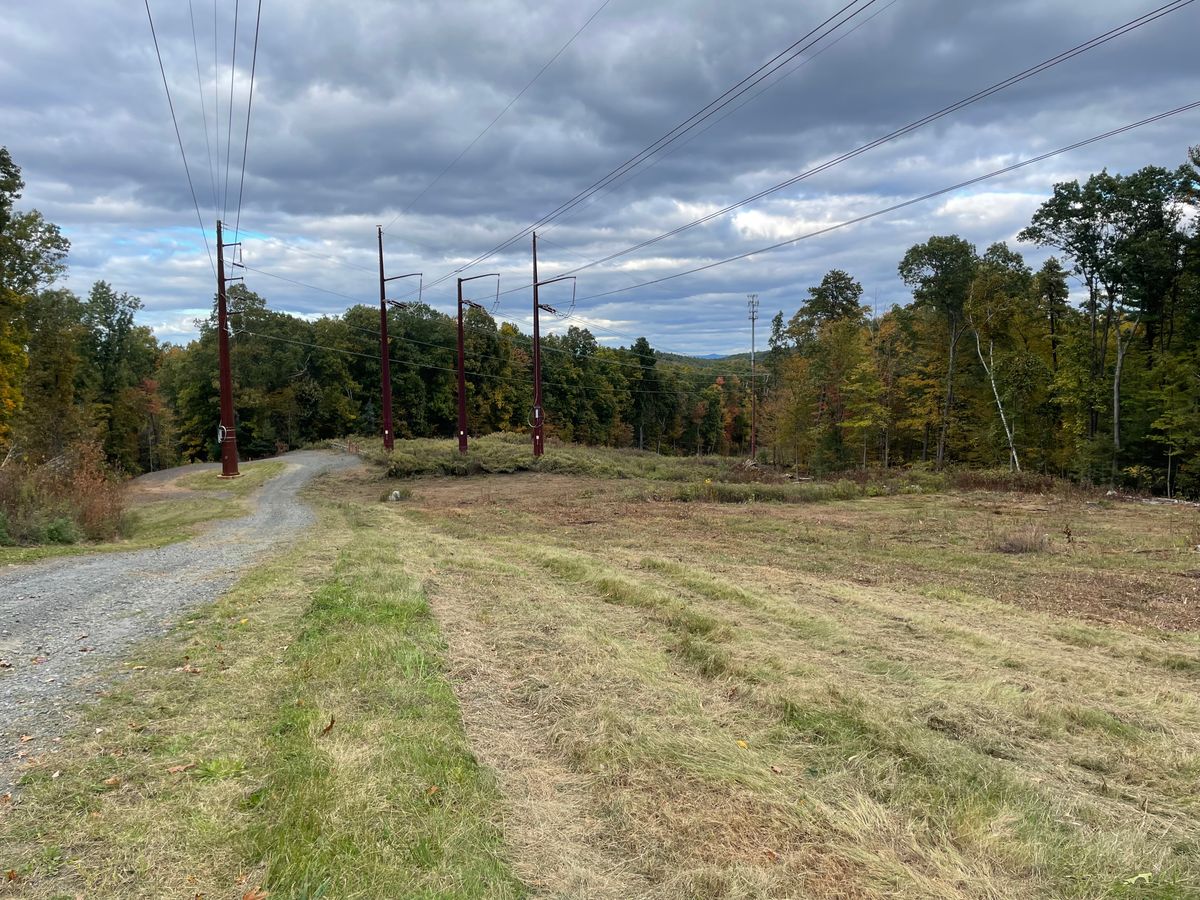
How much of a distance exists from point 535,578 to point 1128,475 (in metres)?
36.0

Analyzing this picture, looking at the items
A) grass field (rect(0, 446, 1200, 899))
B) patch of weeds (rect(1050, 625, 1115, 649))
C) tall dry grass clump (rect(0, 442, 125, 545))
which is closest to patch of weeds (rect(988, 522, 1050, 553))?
grass field (rect(0, 446, 1200, 899))

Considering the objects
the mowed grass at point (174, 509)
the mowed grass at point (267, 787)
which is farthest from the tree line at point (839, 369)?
the mowed grass at point (267, 787)

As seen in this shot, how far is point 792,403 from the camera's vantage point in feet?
187

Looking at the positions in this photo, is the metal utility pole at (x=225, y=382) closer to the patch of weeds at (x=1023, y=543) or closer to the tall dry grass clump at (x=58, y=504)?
the tall dry grass clump at (x=58, y=504)

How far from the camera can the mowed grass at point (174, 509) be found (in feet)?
38.9

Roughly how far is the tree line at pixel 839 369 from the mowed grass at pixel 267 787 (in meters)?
27.0

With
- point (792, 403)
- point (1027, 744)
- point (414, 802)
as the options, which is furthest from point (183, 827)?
point (792, 403)

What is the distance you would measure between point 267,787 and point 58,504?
14755 millimetres

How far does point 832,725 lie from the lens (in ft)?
14.3

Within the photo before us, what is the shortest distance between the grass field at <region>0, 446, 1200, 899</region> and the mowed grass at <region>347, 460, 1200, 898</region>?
0.07 feet

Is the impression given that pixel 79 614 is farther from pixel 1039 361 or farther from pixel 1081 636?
pixel 1039 361

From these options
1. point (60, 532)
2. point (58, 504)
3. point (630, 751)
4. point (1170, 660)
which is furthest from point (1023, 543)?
point (58, 504)

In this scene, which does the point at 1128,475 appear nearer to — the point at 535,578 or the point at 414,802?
the point at 535,578

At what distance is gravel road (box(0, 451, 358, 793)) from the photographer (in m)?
4.46
